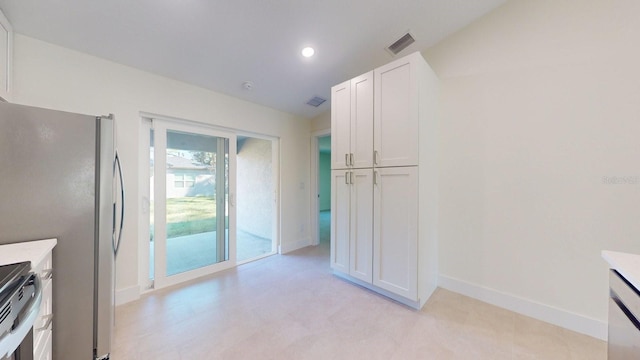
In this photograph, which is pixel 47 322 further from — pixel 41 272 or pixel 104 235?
pixel 104 235

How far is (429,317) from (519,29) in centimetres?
281

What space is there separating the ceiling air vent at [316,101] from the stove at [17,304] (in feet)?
10.4

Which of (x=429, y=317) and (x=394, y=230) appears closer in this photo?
(x=429, y=317)

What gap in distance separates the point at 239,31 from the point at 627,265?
290 cm

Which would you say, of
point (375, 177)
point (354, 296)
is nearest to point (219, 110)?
point (375, 177)

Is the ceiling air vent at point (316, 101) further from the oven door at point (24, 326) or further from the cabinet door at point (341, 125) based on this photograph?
the oven door at point (24, 326)

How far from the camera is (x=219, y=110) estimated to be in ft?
9.65

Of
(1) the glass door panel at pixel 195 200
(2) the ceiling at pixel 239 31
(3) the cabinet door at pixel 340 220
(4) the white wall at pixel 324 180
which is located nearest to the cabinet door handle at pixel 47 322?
(1) the glass door panel at pixel 195 200

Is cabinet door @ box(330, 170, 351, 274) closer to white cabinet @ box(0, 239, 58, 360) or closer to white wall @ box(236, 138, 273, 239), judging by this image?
white wall @ box(236, 138, 273, 239)

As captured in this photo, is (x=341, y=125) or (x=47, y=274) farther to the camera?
(x=341, y=125)

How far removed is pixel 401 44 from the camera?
2514mm

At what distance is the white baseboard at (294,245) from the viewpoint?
377 centimetres

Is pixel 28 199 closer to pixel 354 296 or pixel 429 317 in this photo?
pixel 354 296

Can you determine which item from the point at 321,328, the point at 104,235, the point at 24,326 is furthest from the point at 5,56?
the point at 321,328
